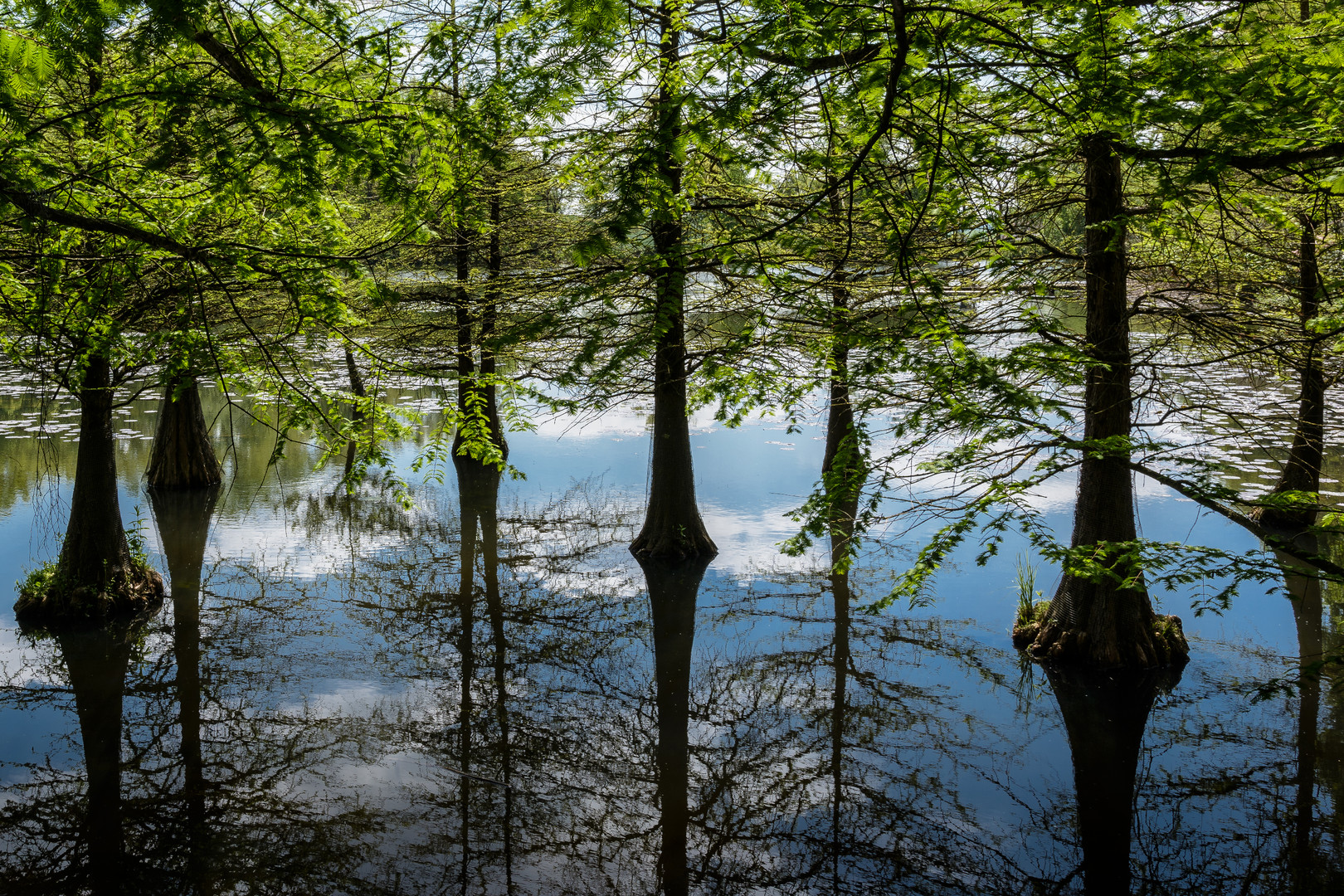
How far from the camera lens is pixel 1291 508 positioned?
502 centimetres

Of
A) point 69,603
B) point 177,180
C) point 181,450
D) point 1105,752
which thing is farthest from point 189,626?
point 1105,752

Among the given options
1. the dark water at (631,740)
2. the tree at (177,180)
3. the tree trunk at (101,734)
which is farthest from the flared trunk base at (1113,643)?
the tree trunk at (101,734)

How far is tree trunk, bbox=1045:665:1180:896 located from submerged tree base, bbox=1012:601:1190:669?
11cm

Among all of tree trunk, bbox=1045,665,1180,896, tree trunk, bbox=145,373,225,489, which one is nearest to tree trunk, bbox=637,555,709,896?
tree trunk, bbox=1045,665,1180,896

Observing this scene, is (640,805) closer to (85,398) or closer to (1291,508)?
(1291,508)

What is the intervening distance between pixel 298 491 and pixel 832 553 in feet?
34.2

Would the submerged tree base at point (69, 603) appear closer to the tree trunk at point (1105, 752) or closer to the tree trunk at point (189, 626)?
the tree trunk at point (189, 626)

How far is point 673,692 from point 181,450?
12.3 metres

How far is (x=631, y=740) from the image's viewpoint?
745 centimetres

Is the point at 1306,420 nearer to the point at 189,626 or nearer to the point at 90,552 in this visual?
the point at 189,626

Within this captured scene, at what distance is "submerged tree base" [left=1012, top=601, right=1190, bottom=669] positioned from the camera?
877cm

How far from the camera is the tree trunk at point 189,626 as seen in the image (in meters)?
5.94

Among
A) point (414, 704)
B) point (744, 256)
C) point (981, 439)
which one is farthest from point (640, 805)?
point (744, 256)

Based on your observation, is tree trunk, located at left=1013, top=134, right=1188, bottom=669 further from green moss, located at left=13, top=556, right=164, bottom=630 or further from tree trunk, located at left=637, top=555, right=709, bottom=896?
green moss, located at left=13, top=556, right=164, bottom=630
